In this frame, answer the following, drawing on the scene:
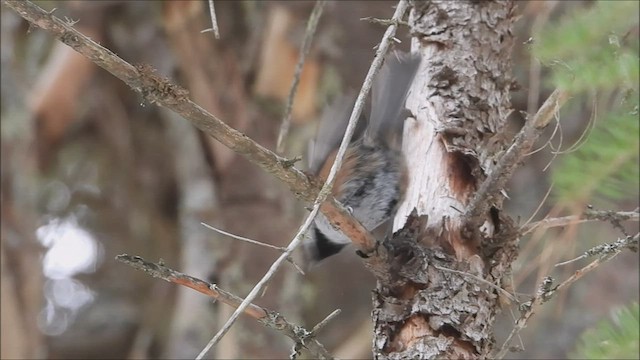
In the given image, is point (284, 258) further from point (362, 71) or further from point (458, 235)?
point (362, 71)

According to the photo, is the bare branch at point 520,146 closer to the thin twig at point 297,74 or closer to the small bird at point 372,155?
the small bird at point 372,155

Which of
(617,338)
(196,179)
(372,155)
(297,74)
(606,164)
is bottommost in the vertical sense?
(617,338)

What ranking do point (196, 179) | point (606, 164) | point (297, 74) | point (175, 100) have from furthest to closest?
point (196, 179), point (297, 74), point (606, 164), point (175, 100)

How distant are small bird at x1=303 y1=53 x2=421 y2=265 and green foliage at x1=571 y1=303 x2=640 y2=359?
0.89 ft

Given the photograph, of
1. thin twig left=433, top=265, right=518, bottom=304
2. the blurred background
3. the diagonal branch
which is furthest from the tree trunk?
the blurred background

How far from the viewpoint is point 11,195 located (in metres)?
1.91

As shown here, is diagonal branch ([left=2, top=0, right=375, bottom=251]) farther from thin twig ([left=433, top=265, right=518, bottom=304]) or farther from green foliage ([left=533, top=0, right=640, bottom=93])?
green foliage ([left=533, top=0, right=640, bottom=93])

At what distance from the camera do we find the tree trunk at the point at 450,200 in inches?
30.8

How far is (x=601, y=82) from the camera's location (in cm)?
68

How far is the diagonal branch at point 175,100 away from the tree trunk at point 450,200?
11 cm

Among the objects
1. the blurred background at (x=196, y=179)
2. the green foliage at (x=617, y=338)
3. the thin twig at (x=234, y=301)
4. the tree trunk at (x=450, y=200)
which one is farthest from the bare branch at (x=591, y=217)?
the blurred background at (x=196, y=179)

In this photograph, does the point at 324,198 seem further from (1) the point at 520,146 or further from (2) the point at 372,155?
(2) the point at 372,155

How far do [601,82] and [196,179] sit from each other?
1.44m

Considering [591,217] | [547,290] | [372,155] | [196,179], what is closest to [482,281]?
[547,290]
